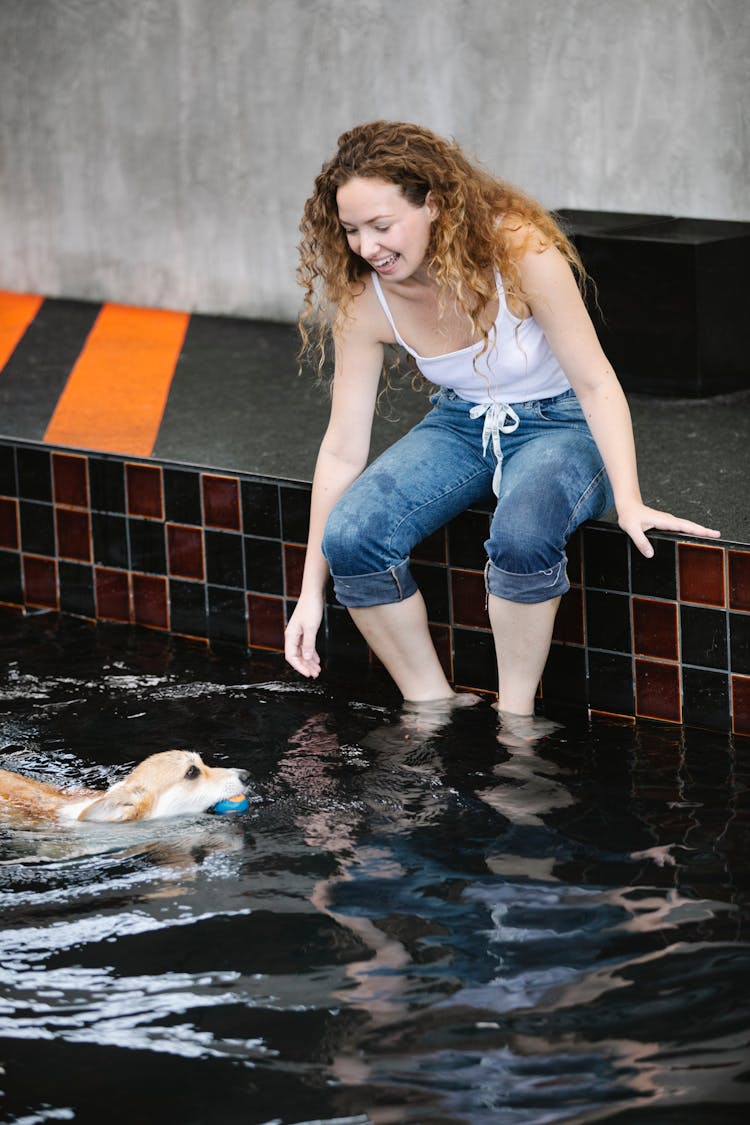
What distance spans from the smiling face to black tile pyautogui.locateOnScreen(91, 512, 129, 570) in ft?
4.26

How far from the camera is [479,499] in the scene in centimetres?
322

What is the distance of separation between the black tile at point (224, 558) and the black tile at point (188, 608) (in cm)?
6

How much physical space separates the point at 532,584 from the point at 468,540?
0.43 m

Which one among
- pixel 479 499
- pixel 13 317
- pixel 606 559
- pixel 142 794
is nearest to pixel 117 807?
pixel 142 794

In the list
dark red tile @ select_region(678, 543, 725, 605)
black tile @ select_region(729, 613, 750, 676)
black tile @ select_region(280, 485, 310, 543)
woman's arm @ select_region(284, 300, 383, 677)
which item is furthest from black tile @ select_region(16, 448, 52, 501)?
black tile @ select_region(729, 613, 750, 676)

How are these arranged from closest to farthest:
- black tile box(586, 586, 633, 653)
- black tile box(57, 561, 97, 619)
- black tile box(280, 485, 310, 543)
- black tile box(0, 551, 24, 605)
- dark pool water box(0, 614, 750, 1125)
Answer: dark pool water box(0, 614, 750, 1125)
black tile box(586, 586, 633, 653)
black tile box(280, 485, 310, 543)
black tile box(57, 561, 97, 619)
black tile box(0, 551, 24, 605)

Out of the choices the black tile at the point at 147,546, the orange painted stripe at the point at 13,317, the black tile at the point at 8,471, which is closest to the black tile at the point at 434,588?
the black tile at the point at 147,546

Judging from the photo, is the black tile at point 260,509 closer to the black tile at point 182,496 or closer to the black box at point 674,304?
the black tile at point 182,496

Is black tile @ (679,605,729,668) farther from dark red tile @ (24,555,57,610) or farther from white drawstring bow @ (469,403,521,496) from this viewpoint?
dark red tile @ (24,555,57,610)

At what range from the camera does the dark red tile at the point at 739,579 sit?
2994mm

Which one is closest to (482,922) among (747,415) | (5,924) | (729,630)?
(5,924)

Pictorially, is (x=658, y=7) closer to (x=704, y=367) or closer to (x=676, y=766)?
(x=704, y=367)

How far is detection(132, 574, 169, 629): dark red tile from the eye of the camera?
391cm

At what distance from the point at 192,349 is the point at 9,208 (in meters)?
1.38
